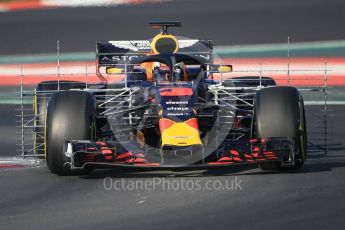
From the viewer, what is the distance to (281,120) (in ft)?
37.2

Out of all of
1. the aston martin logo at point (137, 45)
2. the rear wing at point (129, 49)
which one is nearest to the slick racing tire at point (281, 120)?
the rear wing at point (129, 49)

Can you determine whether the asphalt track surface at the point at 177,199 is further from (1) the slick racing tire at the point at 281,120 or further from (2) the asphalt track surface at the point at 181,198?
(1) the slick racing tire at the point at 281,120

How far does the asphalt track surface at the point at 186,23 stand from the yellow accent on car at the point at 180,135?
36.9ft

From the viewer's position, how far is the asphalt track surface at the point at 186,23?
22.7 m

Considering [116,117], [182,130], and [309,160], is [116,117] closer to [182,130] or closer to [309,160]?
[182,130]

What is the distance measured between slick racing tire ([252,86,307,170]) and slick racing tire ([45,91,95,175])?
6.56ft

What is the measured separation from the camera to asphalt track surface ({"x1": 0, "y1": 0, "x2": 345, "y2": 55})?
22.7m

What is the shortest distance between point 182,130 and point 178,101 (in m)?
0.60

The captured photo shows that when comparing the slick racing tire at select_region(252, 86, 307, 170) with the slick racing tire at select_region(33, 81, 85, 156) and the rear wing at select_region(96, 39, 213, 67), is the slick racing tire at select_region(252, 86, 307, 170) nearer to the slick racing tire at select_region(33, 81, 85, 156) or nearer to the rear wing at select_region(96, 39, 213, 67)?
the slick racing tire at select_region(33, 81, 85, 156)

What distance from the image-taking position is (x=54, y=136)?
11.2 metres

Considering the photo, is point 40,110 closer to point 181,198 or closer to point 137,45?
point 137,45

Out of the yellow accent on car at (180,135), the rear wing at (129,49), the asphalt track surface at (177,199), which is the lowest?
the asphalt track surface at (177,199)

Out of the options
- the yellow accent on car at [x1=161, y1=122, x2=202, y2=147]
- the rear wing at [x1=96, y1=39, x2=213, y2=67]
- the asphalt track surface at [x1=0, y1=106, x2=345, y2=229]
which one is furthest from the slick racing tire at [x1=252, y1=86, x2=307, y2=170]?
the rear wing at [x1=96, y1=39, x2=213, y2=67]

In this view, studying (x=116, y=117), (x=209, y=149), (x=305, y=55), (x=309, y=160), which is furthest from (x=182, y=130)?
(x=305, y=55)
